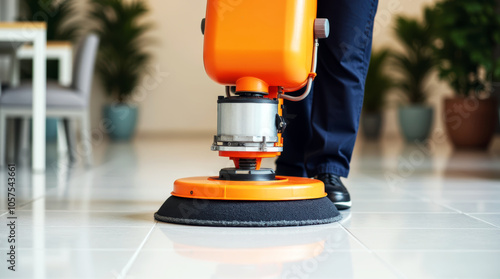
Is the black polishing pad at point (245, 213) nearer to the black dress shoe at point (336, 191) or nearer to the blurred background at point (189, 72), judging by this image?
the black dress shoe at point (336, 191)

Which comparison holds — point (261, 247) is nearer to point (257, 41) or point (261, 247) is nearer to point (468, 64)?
point (257, 41)

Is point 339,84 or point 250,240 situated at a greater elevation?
point 339,84

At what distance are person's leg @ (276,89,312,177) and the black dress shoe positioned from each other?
0.55 feet

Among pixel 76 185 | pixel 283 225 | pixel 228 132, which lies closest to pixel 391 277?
pixel 283 225

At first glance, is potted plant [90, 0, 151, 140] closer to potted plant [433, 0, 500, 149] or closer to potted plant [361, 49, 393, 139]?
potted plant [361, 49, 393, 139]

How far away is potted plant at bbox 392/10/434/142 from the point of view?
250 inches

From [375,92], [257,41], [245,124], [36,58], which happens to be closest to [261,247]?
[245,124]

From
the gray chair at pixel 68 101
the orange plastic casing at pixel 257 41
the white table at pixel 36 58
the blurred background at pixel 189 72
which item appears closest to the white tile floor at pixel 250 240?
the orange plastic casing at pixel 257 41

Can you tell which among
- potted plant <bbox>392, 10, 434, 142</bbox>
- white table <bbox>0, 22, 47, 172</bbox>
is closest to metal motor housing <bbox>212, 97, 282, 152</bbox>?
white table <bbox>0, 22, 47, 172</bbox>

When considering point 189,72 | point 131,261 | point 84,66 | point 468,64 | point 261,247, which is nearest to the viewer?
point 131,261

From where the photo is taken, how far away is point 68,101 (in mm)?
3434

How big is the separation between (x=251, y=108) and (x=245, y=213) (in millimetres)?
229

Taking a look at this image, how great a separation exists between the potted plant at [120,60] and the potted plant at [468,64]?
10.3ft

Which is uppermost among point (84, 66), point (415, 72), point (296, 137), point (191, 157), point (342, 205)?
point (415, 72)
